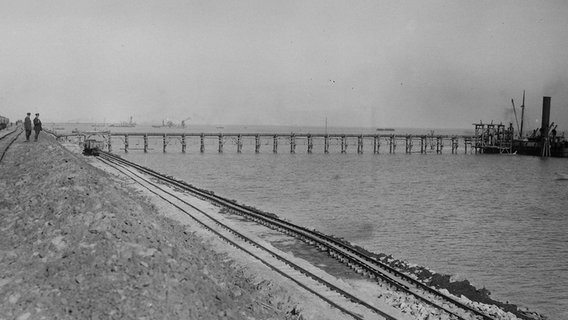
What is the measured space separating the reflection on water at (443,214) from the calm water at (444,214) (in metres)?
0.06

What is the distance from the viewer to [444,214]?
3319cm

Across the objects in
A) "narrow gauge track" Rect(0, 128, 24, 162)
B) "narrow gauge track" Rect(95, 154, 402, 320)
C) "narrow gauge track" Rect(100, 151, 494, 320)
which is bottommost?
"narrow gauge track" Rect(100, 151, 494, 320)

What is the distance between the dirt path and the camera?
8.37m

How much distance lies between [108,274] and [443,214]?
27899mm

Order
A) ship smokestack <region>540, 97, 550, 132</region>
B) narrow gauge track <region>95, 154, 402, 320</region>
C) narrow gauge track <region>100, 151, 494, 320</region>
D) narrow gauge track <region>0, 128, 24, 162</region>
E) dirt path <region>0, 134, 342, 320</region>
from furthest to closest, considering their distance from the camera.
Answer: ship smokestack <region>540, 97, 550, 132</region>, narrow gauge track <region>0, 128, 24, 162</region>, narrow gauge track <region>100, 151, 494, 320</region>, narrow gauge track <region>95, 154, 402, 320</region>, dirt path <region>0, 134, 342, 320</region>

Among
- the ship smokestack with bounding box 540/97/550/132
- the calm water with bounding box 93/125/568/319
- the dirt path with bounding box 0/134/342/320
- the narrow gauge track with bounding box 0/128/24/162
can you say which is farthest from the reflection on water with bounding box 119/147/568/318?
the ship smokestack with bounding box 540/97/550/132

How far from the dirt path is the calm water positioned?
32.7 feet

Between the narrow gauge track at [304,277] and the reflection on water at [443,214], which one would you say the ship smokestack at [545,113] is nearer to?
the reflection on water at [443,214]

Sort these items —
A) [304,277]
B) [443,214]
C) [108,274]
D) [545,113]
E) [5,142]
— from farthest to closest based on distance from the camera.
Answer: [545,113] < [5,142] < [443,214] < [304,277] < [108,274]

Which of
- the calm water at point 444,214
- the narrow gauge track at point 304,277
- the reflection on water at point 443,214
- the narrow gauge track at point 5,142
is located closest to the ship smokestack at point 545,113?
the reflection on water at point 443,214

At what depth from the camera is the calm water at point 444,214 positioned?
19034 millimetres

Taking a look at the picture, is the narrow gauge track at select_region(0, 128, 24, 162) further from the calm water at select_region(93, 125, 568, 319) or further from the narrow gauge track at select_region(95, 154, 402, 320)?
the calm water at select_region(93, 125, 568, 319)

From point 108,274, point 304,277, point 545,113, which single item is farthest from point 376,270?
point 545,113

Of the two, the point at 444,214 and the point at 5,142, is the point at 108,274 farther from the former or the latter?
the point at 5,142
